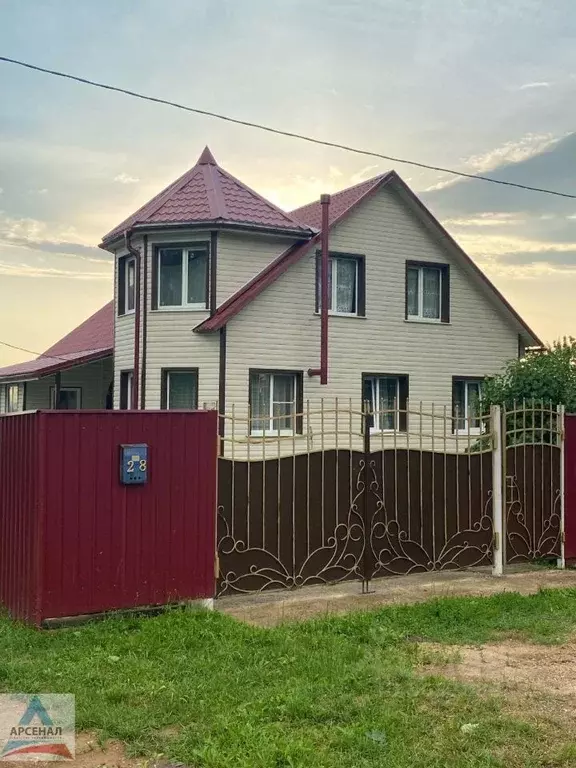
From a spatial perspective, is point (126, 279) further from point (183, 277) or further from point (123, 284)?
point (183, 277)

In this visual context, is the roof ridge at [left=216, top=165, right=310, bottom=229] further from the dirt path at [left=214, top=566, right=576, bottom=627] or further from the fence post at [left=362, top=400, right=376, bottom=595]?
the dirt path at [left=214, top=566, right=576, bottom=627]

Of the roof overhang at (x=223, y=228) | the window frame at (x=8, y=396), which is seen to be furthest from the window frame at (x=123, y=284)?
the window frame at (x=8, y=396)

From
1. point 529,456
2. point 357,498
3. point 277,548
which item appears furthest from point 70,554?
point 529,456

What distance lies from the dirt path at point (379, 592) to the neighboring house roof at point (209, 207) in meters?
9.79

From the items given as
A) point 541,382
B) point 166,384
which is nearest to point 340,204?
point 166,384

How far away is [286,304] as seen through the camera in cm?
1748

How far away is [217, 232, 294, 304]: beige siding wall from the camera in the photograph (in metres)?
17.2

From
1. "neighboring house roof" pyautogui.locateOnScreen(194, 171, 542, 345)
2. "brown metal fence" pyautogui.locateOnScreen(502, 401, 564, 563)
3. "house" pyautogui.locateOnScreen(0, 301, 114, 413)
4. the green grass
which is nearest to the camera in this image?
the green grass

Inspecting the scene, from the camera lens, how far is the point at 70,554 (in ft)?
22.6

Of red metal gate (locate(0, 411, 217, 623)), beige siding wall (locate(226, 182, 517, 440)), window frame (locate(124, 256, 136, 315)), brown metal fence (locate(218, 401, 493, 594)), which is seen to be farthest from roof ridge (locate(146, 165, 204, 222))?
red metal gate (locate(0, 411, 217, 623))

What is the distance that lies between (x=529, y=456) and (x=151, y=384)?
949cm

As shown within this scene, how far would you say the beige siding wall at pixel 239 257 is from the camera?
56.3ft

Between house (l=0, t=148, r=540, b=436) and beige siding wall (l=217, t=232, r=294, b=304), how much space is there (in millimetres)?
27

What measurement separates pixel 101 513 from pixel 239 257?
11.0 metres
